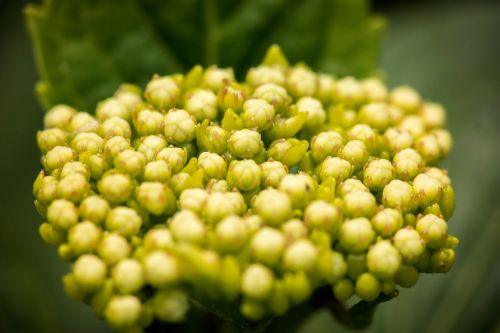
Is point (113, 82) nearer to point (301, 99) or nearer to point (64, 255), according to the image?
point (301, 99)

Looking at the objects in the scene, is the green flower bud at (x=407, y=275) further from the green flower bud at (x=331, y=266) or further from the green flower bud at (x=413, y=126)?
the green flower bud at (x=413, y=126)

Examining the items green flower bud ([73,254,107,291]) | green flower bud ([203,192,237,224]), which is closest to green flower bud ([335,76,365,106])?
green flower bud ([203,192,237,224])

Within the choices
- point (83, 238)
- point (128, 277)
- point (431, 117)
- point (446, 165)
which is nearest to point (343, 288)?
point (128, 277)

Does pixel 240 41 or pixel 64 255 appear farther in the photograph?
pixel 240 41

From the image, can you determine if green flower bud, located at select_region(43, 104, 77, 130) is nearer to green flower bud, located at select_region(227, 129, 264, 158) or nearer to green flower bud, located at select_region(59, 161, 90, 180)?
green flower bud, located at select_region(59, 161, 90, 180)

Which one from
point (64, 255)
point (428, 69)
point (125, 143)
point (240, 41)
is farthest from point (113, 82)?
point (428, 69)

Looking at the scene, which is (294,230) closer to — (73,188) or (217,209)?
(217,209)
